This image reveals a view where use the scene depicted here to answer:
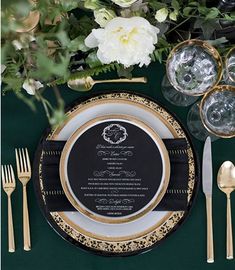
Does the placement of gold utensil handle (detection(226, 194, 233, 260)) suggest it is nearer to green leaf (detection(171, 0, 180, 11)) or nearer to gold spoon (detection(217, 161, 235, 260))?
gold spoon (detection(217, 161, 235, 260))

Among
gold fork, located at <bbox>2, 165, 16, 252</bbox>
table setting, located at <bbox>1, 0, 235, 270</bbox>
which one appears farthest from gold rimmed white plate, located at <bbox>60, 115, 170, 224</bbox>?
gold fork, located at <bbox>2, 165, 16, 252</bbox>

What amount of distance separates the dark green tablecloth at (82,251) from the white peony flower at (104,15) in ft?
0.67

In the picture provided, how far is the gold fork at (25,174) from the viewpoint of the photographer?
109 cm

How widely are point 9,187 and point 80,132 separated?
18 cm

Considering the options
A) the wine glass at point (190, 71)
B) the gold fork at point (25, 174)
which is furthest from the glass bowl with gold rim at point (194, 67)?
the gold fork at point (25, 174)

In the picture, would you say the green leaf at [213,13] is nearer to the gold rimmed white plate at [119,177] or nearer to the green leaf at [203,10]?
the green leaf at [203,10]

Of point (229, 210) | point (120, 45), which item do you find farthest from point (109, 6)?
point (229, 210)

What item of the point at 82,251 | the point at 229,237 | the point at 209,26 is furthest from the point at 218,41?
the point at 82,251

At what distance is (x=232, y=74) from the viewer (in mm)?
1085

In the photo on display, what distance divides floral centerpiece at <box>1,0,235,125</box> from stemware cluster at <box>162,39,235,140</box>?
0.03m

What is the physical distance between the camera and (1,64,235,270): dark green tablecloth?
1100 mm

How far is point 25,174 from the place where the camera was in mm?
1098

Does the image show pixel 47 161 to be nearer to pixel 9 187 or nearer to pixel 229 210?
pixel 9 187

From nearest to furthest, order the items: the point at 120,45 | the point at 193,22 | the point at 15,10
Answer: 1. the point at 15,10
2. the point at 120,45
3. the point at 193,22
